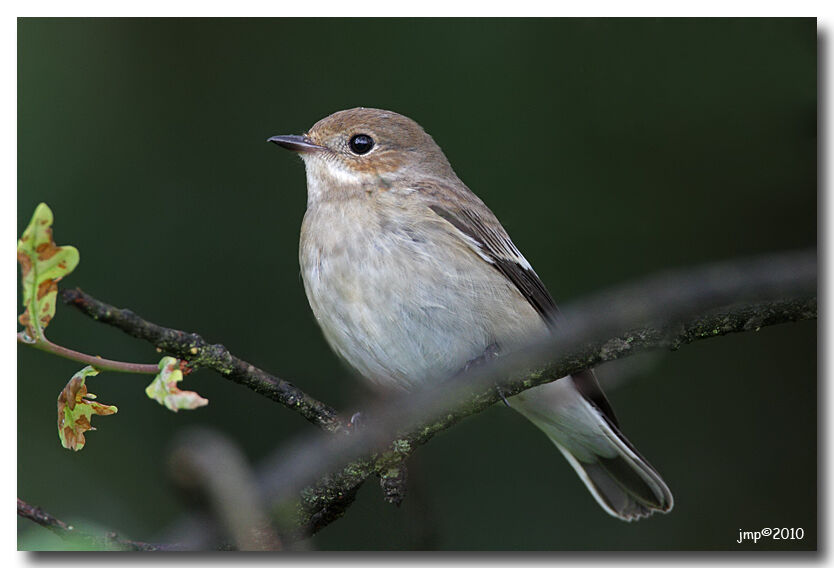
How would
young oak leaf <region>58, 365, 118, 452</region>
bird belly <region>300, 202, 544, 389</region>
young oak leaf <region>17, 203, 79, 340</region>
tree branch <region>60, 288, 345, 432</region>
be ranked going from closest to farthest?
tree branch <region>60, 288, 345, 432</region>
young oak leaf <region>17, 203, 79, 340</region>
young oak leaf <region>58, 365, 118, 452</region>
bird belly <region>300, 202, 544, 389</region>

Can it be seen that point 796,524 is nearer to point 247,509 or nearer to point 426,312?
point 426,312

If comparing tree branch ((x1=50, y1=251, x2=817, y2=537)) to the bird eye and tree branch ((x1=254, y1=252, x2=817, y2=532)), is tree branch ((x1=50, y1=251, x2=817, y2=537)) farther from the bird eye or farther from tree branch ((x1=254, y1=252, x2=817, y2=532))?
the bird eye

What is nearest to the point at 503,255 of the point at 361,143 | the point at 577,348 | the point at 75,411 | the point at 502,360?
the point at 361,143

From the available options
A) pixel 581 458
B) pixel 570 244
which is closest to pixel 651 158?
pixel 570 244

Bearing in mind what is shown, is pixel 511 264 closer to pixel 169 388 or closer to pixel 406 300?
pixel 406 300

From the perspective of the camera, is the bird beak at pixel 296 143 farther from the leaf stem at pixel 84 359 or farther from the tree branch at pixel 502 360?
A: the leaf stem at pixel 84 359

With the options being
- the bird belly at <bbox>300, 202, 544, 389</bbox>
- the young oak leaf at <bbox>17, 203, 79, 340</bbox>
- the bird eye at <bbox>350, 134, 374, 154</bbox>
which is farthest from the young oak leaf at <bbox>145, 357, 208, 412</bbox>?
the bird eye at <bbox>350, 134, 374, 154</bbox>
